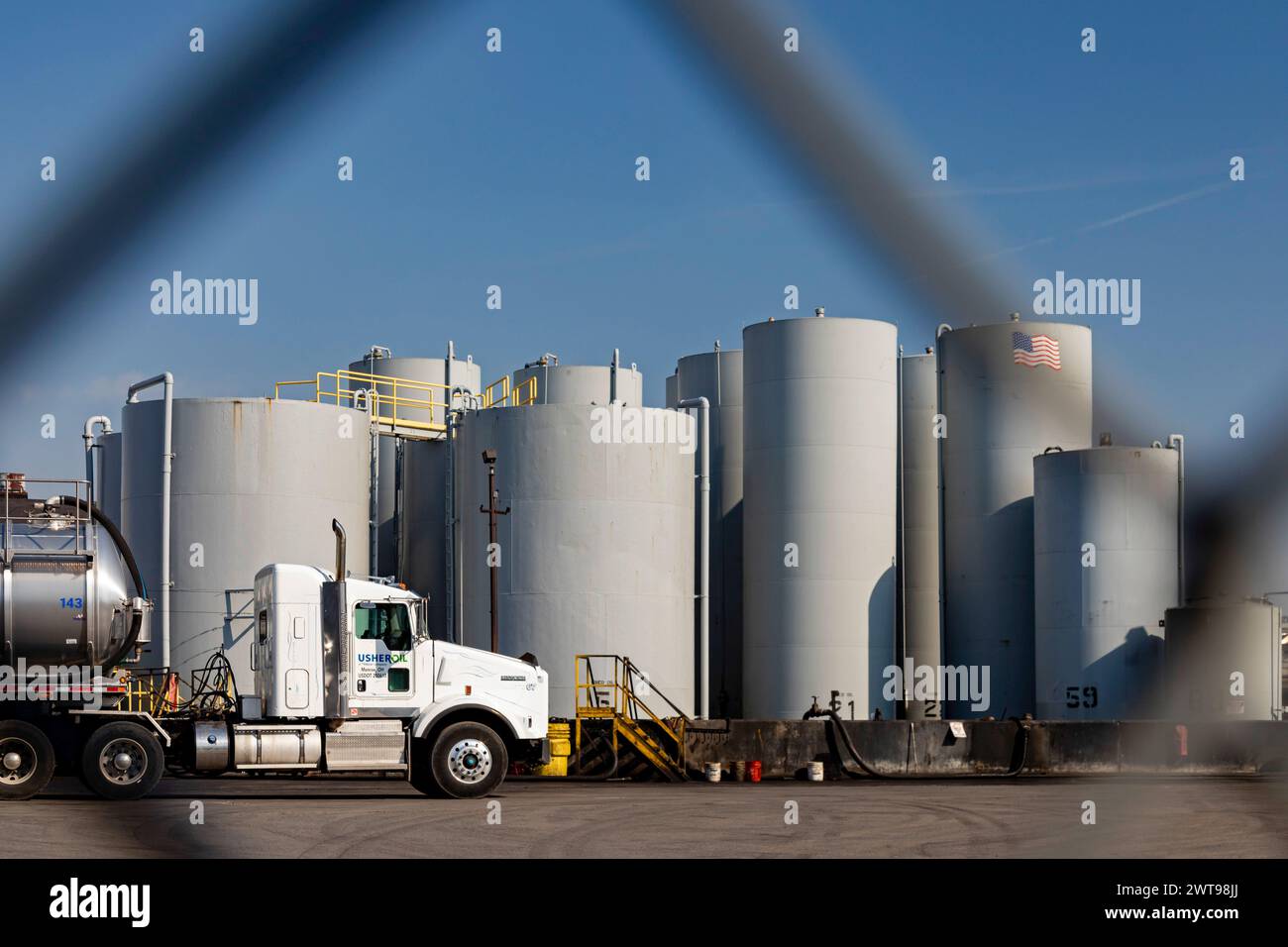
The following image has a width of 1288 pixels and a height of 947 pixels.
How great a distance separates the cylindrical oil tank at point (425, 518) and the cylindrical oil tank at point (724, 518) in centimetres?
839

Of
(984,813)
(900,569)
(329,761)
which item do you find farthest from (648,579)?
(984,813)

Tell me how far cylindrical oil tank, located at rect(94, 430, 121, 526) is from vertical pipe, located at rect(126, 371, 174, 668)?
17.0 ft

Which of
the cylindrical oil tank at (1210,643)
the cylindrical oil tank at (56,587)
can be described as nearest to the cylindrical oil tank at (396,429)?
the cylindrical oil tank at (56,587)

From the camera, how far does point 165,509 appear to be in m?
41.4

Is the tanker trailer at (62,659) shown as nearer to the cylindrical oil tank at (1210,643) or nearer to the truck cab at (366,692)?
the truck cab at (366,692)

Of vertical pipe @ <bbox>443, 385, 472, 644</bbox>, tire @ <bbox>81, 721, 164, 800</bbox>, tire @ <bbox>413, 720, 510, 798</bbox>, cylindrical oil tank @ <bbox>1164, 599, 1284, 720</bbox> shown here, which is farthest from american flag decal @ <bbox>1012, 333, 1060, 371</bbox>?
vertical pipe @ <bbox>443, 385, 472, 644</bbox>

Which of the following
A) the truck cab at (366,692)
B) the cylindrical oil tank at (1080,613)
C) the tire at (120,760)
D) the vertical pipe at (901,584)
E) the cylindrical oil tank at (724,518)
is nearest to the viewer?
the tire at (120,760)

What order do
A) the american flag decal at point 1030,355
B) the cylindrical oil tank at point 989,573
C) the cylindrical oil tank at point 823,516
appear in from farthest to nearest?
1. the cylindrical oil tank at point 989,573
2. the cylindrical oil tank at point 823,516
3. the american flag decal at point 1030,355

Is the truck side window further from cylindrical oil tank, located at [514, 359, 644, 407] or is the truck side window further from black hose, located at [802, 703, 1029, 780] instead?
cylindrical oil tank, located at [514, 359, 644, 407]

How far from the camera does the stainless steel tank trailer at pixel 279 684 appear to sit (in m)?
24.2

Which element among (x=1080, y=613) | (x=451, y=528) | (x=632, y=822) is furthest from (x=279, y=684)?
(x=1080, y=613)

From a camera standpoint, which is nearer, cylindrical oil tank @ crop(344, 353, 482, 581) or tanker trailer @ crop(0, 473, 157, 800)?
tanker trailer @ crop(0, 473, 157, 800)

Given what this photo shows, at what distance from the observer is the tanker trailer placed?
23766mm
